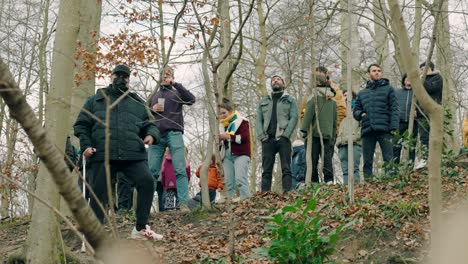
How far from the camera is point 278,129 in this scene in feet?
32.1

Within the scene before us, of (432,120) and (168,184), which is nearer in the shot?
(432,120)

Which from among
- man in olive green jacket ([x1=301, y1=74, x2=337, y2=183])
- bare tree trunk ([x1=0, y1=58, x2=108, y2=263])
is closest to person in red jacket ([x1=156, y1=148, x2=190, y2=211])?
man in olive green jacket ([x1=301, y1=74, x2=337, y2=183])

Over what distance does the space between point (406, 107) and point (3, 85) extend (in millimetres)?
9350

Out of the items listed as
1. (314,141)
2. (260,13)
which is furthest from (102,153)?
(260,13)

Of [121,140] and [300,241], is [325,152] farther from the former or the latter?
[300,241]

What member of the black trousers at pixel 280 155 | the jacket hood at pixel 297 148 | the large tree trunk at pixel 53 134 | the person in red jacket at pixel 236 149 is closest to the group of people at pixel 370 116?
the black trousers at pixel 280 155

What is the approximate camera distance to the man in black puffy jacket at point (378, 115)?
982 cm

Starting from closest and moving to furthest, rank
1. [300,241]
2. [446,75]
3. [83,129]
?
[300,241] < [83,129] < [446,75]

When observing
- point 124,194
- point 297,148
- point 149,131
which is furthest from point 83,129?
point 297,148

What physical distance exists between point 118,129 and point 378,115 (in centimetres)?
435

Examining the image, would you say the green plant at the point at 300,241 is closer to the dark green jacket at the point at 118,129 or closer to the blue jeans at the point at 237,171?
the dark green jacket at the point at 118,129

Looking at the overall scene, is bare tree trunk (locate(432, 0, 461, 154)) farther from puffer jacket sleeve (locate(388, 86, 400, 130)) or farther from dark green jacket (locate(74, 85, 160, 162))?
dark green jacket (locate(74, 85, 160, 162))

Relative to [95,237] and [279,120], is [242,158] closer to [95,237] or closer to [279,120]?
[279,120]

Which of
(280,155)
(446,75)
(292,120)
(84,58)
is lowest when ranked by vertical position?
(280,155)
